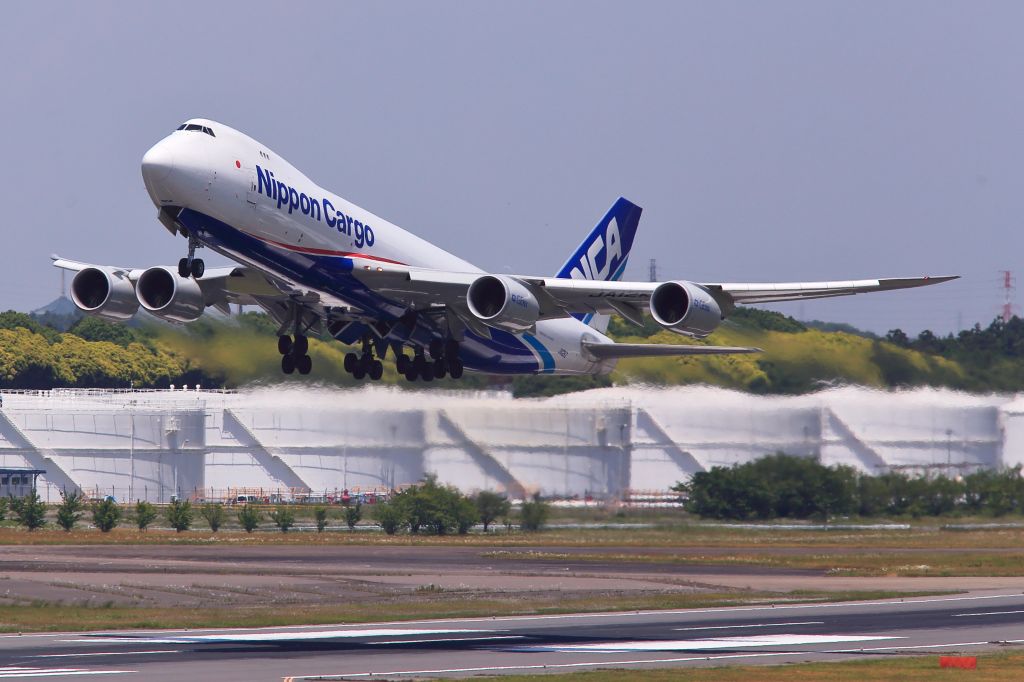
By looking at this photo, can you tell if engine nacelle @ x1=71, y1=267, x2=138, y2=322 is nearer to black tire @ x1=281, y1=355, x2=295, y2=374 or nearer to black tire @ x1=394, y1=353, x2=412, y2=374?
black tire @ x1=281, y1=355, x2=295, y2=374

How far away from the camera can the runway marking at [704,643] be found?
1431 inches

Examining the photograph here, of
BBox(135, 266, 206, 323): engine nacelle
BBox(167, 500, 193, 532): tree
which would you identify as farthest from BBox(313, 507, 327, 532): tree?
BBox(135, 266, 206, 323): engine nacelle

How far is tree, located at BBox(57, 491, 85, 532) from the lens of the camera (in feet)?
258

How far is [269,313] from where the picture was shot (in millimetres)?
45031

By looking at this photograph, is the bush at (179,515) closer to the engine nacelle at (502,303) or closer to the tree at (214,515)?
the tree at (214,515)

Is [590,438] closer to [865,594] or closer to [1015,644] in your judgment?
[865,594]

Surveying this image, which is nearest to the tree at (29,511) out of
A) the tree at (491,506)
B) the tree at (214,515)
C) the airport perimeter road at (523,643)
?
the tree at (214,515)

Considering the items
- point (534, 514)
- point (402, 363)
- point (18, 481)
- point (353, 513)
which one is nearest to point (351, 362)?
point (402, 363)

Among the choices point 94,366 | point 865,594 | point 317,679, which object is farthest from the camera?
point 94,366

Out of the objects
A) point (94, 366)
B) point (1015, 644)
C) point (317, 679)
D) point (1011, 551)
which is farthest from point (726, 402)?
point (94, 366)

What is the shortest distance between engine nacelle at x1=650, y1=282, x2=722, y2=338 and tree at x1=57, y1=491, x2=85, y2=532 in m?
48.2

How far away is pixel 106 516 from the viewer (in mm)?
77438

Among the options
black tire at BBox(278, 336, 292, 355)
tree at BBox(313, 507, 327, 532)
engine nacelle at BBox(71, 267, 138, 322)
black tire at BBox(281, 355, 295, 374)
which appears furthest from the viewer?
tree at BBox(313, 507, 327, 532)

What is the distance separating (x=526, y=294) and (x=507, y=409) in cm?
1906
